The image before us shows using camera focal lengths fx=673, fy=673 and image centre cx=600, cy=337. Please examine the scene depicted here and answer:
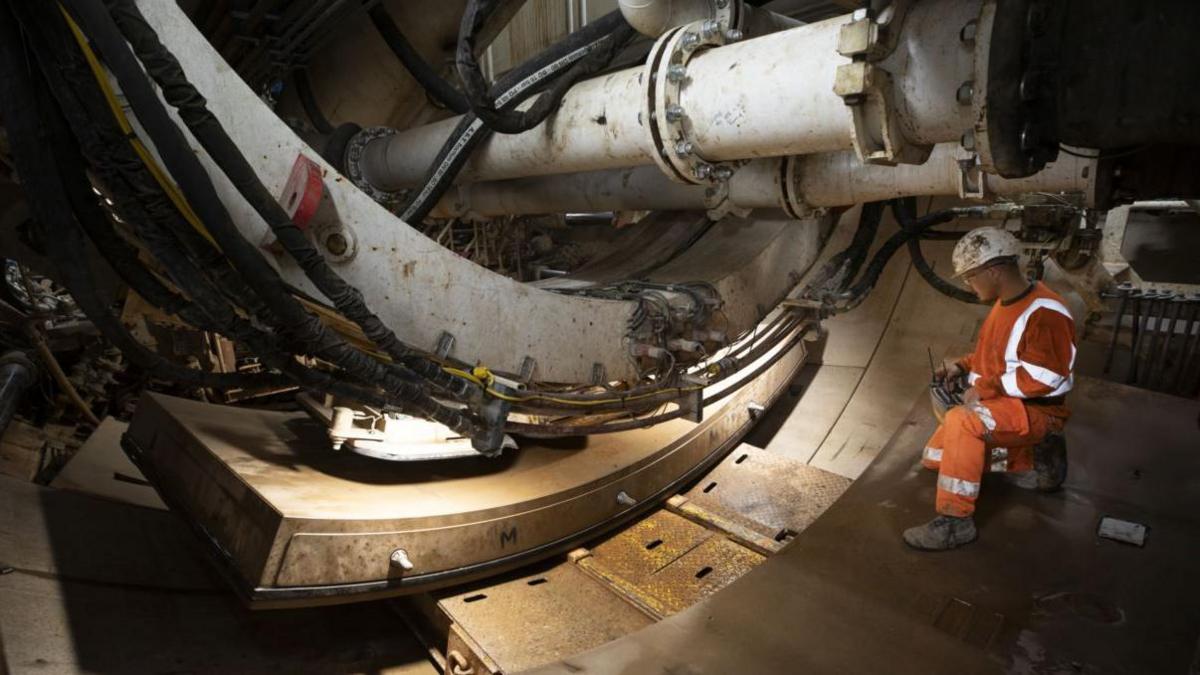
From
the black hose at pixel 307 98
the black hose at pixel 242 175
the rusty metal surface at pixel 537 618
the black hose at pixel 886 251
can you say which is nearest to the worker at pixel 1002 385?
the black hose at pixel 886 251

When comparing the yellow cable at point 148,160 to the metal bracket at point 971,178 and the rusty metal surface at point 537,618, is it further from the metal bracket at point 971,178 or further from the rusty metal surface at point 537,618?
the metal bracket at point 971,178

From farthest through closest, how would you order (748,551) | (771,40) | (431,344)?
(748,551)
(431,344)
(771,40)

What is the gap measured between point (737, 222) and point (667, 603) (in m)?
2.18

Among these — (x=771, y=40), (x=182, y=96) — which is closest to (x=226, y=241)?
(x=182, y=96)

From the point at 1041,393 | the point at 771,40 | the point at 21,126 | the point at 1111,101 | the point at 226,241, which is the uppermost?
the point at 771,40

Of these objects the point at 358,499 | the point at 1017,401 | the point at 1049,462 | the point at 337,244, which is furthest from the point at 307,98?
the point at 1049,462

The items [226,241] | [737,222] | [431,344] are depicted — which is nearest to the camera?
[226,241]

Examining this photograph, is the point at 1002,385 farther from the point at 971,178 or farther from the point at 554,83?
the point at 554,83

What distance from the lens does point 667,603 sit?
2891mm

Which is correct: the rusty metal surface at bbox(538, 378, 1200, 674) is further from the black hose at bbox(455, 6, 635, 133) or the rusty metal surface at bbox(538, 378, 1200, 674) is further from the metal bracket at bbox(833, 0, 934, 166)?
the black hose at bbox(455, 6, 635, 133)

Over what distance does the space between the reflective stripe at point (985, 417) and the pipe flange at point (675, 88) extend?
1.44 metres

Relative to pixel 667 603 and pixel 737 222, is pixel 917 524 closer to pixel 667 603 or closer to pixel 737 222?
pixel 667 603

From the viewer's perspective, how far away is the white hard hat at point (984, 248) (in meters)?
2.69

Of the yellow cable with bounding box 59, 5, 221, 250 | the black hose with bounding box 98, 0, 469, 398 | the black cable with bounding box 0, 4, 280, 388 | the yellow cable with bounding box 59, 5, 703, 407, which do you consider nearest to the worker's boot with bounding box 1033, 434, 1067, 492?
the black hose with bounding box 98, 0, 469, 398
